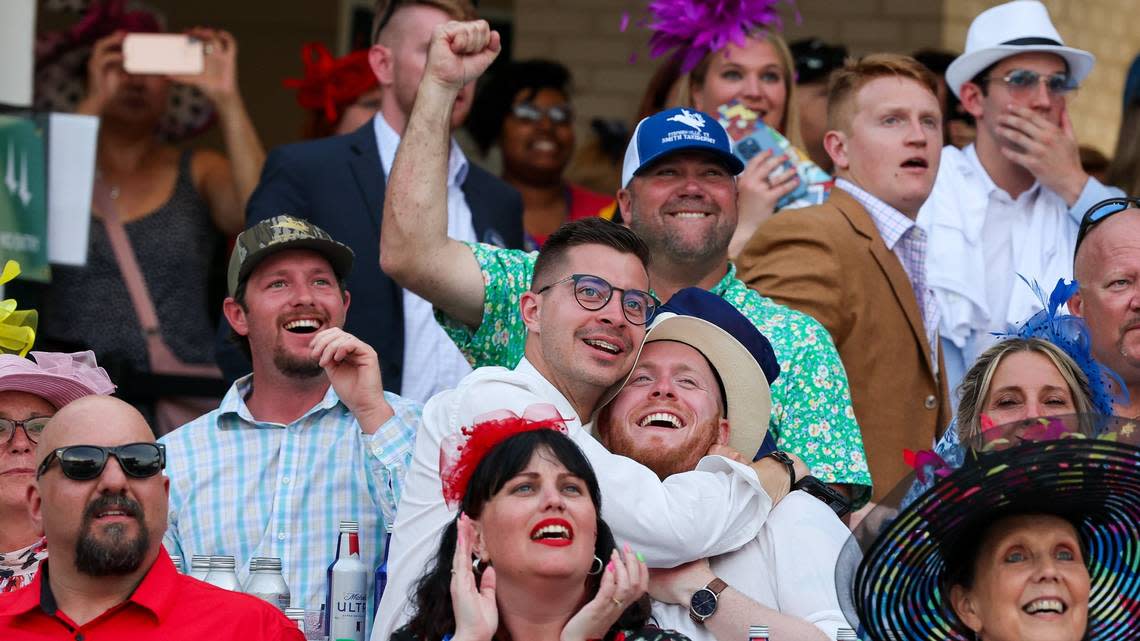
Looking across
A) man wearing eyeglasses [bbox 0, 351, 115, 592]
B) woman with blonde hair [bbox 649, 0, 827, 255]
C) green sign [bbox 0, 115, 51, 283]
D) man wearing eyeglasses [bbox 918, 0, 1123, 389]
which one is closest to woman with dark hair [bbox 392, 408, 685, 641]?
man wearing eyeglasses [bbox 0, 351, 115, 592]

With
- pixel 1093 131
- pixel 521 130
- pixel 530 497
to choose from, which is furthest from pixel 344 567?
pixel 1093 131

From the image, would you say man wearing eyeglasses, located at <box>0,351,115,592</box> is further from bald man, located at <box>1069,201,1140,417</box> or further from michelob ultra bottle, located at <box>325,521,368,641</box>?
bald man, located at <box>1069,201,1140,417</box>

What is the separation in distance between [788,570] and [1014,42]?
123 inches

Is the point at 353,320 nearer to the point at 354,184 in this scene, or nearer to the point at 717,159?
the point at 354,184

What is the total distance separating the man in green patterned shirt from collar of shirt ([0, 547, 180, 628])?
4.46 ft

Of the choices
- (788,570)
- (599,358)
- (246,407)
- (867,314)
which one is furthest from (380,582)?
(867,314)

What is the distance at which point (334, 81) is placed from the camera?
857 cm

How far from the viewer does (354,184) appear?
284 inches

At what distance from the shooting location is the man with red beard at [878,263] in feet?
22.1

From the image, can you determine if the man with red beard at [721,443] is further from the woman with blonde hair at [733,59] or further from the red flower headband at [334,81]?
the red flower headband at [334,81]

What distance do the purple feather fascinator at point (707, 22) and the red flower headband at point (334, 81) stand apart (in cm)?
124

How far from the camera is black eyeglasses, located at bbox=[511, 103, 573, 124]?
8.85m

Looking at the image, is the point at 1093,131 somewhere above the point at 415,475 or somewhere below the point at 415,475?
above

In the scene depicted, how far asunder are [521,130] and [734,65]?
4.31 feet
